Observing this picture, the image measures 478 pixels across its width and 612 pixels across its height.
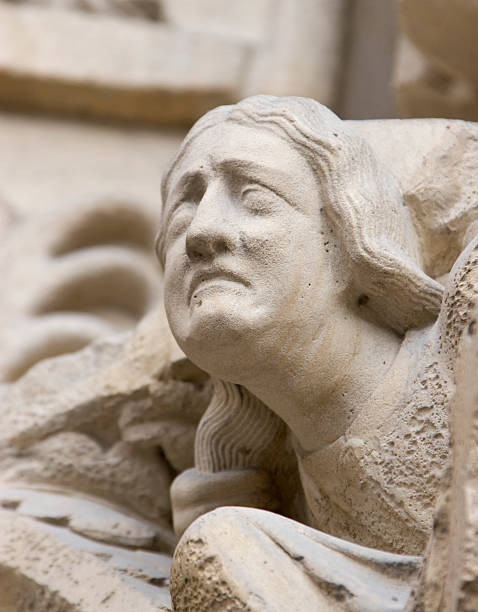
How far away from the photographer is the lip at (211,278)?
1.68 meters

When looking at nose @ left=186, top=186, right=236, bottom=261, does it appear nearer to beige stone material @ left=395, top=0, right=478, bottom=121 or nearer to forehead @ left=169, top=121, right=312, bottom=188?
forehead @ left=169, top=121, right=312, bottom=188

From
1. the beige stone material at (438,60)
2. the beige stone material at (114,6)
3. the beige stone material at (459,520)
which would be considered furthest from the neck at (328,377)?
the beige stone material at (114,6)

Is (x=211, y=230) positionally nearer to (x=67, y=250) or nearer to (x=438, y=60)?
(x=438, y=60)

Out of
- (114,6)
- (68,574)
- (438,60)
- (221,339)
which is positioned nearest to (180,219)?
(221,339)

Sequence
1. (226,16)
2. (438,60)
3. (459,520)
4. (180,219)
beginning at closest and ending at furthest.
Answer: (459,520)
(180,219)
(438,60)
(226,16)

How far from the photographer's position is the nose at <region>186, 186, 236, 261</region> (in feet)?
5.53

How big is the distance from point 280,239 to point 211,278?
102 mm

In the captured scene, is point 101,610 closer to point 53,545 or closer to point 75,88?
point 53,545

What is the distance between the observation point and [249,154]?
1.75 m

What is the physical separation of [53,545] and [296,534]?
0.58 m

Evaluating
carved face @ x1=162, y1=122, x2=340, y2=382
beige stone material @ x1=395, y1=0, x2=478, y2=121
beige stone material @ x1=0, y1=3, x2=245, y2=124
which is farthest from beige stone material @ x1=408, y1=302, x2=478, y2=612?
beige stone material @ x1=0, y1=3, x2=245, y2=124

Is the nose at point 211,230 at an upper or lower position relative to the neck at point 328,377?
upper

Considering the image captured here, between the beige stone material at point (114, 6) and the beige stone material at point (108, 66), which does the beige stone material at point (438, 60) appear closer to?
the beige stone material at point (108, 66)

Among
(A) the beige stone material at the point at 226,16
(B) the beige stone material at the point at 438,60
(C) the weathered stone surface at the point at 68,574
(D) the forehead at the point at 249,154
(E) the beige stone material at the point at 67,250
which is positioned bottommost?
(E) the beige stone material at the point at 67,250
